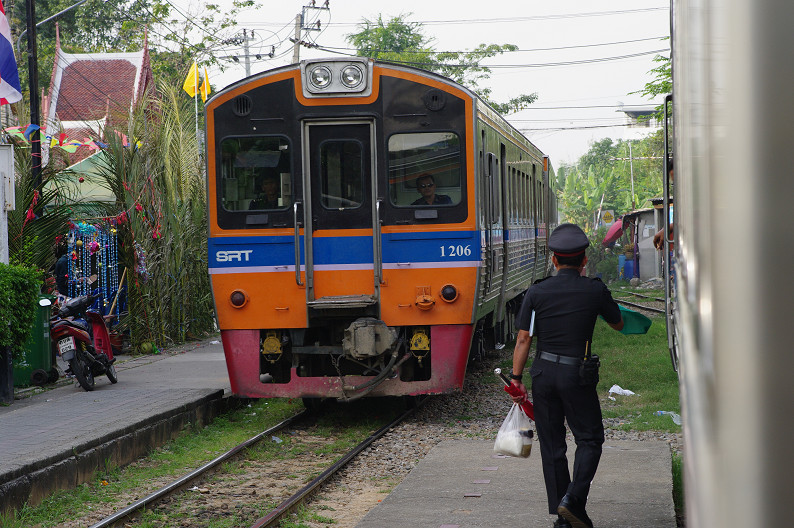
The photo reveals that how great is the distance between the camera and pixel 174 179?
14.9m

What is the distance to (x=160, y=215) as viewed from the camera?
47.1 ft

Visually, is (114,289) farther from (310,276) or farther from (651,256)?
(651,256)

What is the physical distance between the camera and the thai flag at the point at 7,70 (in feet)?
34.7

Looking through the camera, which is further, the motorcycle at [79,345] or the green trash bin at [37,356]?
the green trash bin at [37,356]

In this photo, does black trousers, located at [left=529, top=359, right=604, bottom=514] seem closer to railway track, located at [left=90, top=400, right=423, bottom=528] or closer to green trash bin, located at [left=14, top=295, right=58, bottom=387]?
railway track, located at [left=90, top=400, right=423, bottom=528]

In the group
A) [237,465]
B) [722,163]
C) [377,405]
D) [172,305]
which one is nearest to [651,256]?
[172,305]

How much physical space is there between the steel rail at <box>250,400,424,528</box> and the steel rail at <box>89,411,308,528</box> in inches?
32.7

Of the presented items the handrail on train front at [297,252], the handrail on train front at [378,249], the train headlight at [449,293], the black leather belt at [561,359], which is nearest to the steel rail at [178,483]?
the handrail on train front at [297,252]

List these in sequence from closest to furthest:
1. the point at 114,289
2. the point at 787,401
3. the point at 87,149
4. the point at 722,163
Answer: the point at 787,401, the point at 722,163, the point at 114,289, the point at 87,149

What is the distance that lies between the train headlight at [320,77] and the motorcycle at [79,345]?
12.7ft

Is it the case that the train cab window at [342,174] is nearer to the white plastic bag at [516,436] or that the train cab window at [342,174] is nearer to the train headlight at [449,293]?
the train headlight at [449,293]

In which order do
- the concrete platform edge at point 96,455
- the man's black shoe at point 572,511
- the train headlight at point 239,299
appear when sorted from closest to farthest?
the man's black shoe at point 572,511 < the concrete platform edge at point 96,455 < the train headlight at point 239,299

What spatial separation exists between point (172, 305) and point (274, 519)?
9462 mm

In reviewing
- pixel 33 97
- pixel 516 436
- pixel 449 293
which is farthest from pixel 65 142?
pixel 516 436
